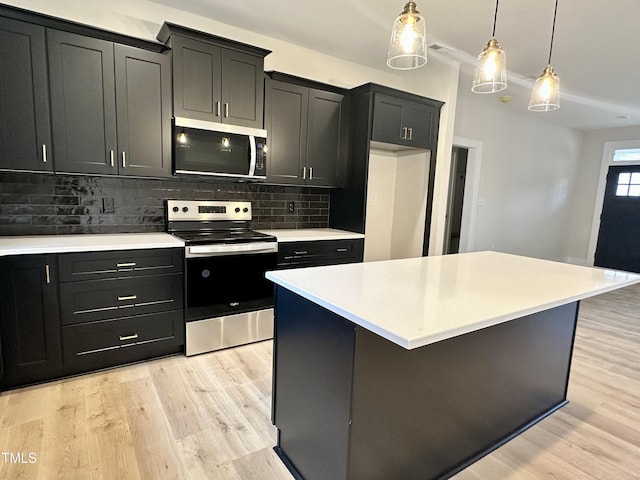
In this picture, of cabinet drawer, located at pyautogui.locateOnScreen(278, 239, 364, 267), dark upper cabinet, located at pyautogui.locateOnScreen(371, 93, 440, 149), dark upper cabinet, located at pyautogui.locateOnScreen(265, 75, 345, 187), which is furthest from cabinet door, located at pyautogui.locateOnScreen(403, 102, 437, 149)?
cabinet drawer, located at pyautogui.locateOnScreen(278, 239, 364, 267)

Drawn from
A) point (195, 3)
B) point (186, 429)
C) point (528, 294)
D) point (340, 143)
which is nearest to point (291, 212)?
point (340, 143)

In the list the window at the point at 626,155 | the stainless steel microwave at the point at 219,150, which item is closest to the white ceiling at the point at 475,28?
the stainless steel microwave at the point at 219,150

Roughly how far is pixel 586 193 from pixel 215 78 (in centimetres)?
737

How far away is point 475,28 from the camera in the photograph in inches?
115

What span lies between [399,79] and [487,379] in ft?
11.9

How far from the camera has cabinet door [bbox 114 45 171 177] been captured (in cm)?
247

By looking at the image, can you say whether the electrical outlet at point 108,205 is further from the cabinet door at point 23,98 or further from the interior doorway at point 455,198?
the interior doorway at point 455,198

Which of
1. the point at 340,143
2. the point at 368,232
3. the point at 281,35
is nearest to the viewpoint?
the point at 281,35

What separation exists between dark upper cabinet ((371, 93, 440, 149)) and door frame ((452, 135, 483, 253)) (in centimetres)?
176

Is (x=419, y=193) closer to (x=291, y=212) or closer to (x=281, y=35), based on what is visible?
(x=291, y=212)

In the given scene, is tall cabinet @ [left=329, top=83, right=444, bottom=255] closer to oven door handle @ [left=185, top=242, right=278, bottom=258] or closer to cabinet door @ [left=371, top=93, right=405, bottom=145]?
cabinet door @ [left=371, top=93, right=405, bottom=145]

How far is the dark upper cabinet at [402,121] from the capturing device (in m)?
3.39

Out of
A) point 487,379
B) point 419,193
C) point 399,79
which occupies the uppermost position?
point 399,79

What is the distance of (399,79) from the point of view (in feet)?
14.0
